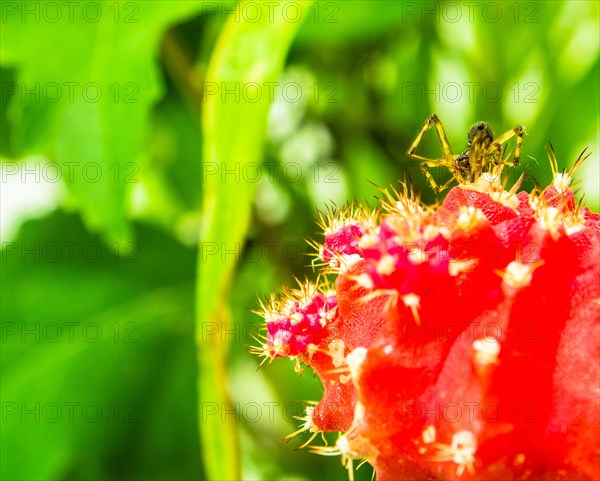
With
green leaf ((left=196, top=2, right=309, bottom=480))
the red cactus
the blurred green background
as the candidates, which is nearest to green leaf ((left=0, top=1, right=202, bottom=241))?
the blurred green background

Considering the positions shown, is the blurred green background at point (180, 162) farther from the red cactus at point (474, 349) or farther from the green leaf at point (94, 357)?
the red cactus at point (474, 349)

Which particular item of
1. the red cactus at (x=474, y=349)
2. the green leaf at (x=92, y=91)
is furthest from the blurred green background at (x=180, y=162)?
the red cactus at (x=474, y=349)

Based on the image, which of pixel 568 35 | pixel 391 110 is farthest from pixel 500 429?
pixel 391 110

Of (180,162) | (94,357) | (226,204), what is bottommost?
(94,357)

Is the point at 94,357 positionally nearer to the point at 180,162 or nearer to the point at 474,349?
the point at 180,162

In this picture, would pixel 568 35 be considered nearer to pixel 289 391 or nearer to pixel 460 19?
pixel 460 19

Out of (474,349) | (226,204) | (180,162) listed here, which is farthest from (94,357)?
(474,349)

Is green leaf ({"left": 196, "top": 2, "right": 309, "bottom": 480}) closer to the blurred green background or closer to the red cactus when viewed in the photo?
the blurred green background
